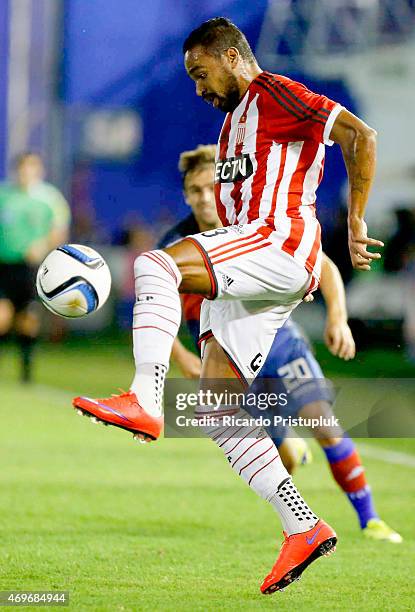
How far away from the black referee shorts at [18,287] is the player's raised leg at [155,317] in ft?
33.9

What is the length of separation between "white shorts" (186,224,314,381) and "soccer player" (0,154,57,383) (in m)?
9.34

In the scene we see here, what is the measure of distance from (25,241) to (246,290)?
1073 cm

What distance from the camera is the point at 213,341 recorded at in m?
5.32

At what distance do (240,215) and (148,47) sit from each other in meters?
14.5

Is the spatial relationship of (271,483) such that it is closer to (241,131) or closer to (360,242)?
(360,242)

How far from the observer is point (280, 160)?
503cm

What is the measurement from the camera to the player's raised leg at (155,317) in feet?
14.8

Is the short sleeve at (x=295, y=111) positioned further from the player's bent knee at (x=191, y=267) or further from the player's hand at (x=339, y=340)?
the player's hand at (x=339, y=340)

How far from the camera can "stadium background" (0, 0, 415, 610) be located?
18.7 feet

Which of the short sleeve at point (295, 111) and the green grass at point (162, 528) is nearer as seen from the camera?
the short sleeve at point (295, 111)

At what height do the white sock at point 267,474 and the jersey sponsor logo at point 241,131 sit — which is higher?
the jersey sponsor logo at point 241,131

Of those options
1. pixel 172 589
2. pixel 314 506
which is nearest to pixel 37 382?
pixel 314 506

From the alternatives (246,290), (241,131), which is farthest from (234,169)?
(246,290)
